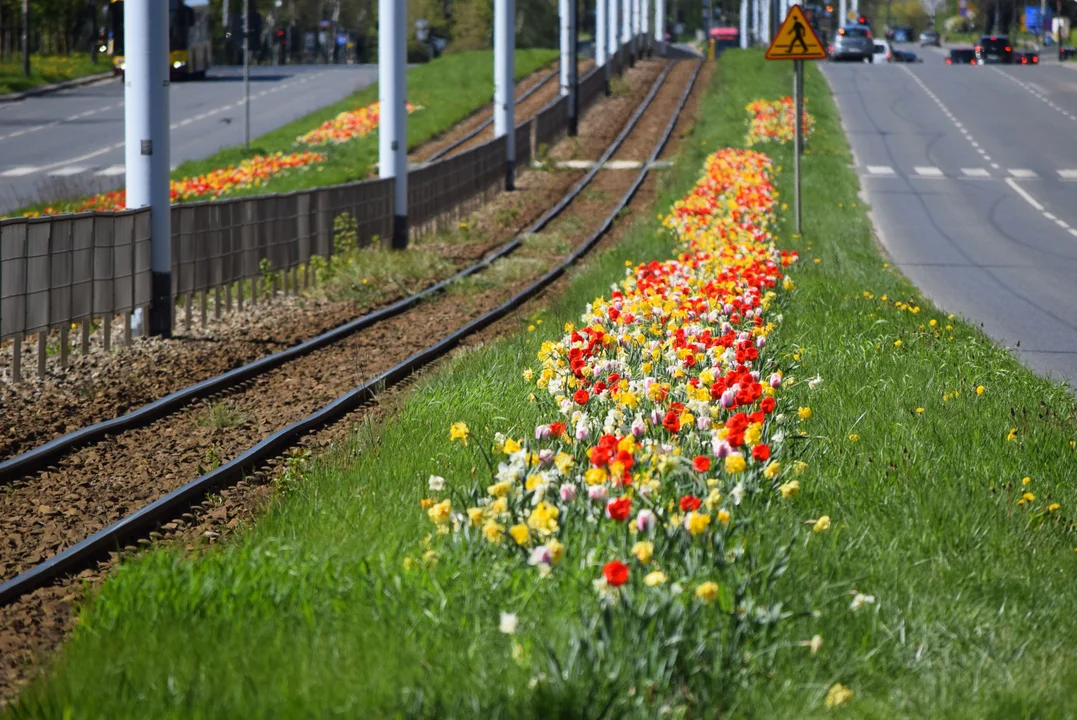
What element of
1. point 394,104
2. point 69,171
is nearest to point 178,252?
point 394,104

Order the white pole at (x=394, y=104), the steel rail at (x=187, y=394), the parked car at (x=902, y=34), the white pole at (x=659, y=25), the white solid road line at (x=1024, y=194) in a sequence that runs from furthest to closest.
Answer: the parked car at (x=902, y=34), the white pole at (x=659, y=25), the white solid road line at (x=1024, y=194), the white pole at (x=394, y=104), the steel rail at (x=187, y=394)

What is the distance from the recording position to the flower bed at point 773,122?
41438mm

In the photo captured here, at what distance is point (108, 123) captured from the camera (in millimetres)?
50688

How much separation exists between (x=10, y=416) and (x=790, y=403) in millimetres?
5763

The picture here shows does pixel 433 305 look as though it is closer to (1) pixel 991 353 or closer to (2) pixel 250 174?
(1) pixel 991 353

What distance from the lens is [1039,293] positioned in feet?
59.8

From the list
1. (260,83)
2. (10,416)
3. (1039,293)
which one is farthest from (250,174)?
(260,83)

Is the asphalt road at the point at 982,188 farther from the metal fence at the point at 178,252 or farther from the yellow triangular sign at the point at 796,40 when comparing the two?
the metal fence at the point at 178,252

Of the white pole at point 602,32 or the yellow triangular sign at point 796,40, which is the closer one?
the yellow triangular sign at point 796,40

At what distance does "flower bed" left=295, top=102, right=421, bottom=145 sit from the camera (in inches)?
1708

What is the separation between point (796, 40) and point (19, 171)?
25.4 metres

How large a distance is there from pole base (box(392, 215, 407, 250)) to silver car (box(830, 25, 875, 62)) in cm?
6255

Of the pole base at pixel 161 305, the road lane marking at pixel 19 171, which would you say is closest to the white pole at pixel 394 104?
the pole base at pixel 161 305

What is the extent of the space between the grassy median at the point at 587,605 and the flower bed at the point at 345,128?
3576 cm
